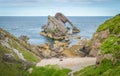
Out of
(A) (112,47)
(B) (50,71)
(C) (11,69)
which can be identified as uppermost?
(A) (112,47)

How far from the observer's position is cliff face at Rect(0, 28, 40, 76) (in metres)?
39.4

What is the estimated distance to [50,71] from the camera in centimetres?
3909

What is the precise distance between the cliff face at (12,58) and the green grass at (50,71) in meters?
2.05

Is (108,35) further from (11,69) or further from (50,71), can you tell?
(11,69)

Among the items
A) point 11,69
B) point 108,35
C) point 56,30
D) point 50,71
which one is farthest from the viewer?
point 56,30

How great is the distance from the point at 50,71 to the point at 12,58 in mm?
7352

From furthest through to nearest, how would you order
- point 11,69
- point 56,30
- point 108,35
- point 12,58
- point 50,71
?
point 56,30, point 12,58, point 11,69, point 50,71, point 108,35

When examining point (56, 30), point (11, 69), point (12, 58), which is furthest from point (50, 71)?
point (56, 30)

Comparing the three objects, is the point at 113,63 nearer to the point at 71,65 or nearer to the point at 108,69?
the point at 108,69

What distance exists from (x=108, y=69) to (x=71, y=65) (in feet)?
67.6

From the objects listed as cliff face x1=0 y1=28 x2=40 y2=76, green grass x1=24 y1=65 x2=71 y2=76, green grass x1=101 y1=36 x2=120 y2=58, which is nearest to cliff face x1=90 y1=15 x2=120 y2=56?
green grass x1=101 y1=36 x2=120 y2=58

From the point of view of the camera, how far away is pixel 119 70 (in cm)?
2077

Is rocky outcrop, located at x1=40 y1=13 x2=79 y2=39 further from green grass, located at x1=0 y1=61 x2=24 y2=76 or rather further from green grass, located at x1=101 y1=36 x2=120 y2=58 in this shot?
green grass, located at x1=101 y1=36 x2=120 y2=58

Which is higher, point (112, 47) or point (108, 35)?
point (112, 47)
